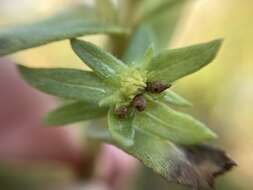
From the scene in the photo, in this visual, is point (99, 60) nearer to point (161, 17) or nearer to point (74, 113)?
point (74, 113)

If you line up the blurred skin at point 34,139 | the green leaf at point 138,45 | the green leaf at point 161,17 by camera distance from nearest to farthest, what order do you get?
1. the green leaf at point 138,45
2. the green leaf at point 161,17
3. the blurred skin at point 34,139

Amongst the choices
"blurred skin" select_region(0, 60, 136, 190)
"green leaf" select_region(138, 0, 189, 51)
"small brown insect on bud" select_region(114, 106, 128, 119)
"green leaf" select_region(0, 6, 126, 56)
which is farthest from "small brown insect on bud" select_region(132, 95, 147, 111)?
"blurred skin" select_region(0, 60, 136, 190)

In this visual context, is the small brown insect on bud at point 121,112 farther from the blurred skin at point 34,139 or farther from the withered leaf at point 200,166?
the blurred skin at point 34,139

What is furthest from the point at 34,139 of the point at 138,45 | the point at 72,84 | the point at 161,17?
the point at 72,84

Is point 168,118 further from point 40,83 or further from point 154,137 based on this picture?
point 40,83

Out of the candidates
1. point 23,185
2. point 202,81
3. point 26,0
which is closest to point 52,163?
point 23,185

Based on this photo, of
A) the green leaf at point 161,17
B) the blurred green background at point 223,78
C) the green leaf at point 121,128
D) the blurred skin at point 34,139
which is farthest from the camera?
the blurred green background at point 223,78

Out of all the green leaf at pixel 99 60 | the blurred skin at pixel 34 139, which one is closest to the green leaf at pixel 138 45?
the green leaf at pixel 99 60

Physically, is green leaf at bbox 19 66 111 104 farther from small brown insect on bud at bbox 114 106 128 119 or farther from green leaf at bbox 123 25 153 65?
green leaf at bbox 123 25 153 65
